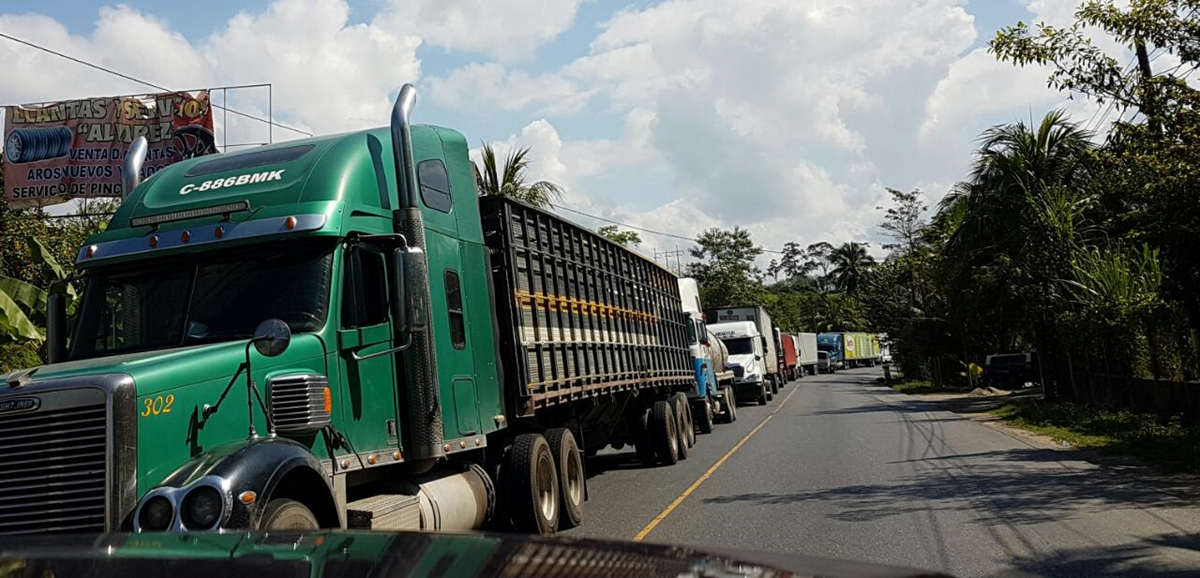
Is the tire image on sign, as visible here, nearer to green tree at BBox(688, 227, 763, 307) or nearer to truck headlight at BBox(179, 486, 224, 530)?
truck headlight at BBox(179, 486, 224, 530)

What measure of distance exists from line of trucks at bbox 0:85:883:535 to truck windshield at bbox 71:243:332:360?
1 cm

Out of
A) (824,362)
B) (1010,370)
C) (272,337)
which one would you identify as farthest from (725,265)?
(272,337)

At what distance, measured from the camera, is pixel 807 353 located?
69812 millimetres

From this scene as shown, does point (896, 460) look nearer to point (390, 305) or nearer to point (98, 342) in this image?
point (390, 305)

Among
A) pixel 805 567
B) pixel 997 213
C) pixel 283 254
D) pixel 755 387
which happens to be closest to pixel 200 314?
pixel 283 254

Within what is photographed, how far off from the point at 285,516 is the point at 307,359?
1259 mm

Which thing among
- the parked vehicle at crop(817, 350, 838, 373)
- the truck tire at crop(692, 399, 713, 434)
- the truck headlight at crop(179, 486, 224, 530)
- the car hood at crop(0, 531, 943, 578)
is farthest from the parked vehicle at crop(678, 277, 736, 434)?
the parked vehicle at crop(817, 350, 838, 373)

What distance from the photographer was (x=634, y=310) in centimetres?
1510

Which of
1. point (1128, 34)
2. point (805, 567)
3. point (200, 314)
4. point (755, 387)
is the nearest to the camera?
point (805, 567)

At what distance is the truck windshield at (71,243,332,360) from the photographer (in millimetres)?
6898

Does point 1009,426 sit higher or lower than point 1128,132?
lower

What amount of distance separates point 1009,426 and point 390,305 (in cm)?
1763

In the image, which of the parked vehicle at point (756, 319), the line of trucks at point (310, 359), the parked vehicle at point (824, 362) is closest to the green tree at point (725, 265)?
the parked vehicle at point (824, 362)

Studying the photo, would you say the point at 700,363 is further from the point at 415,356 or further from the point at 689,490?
the point at 415,356
